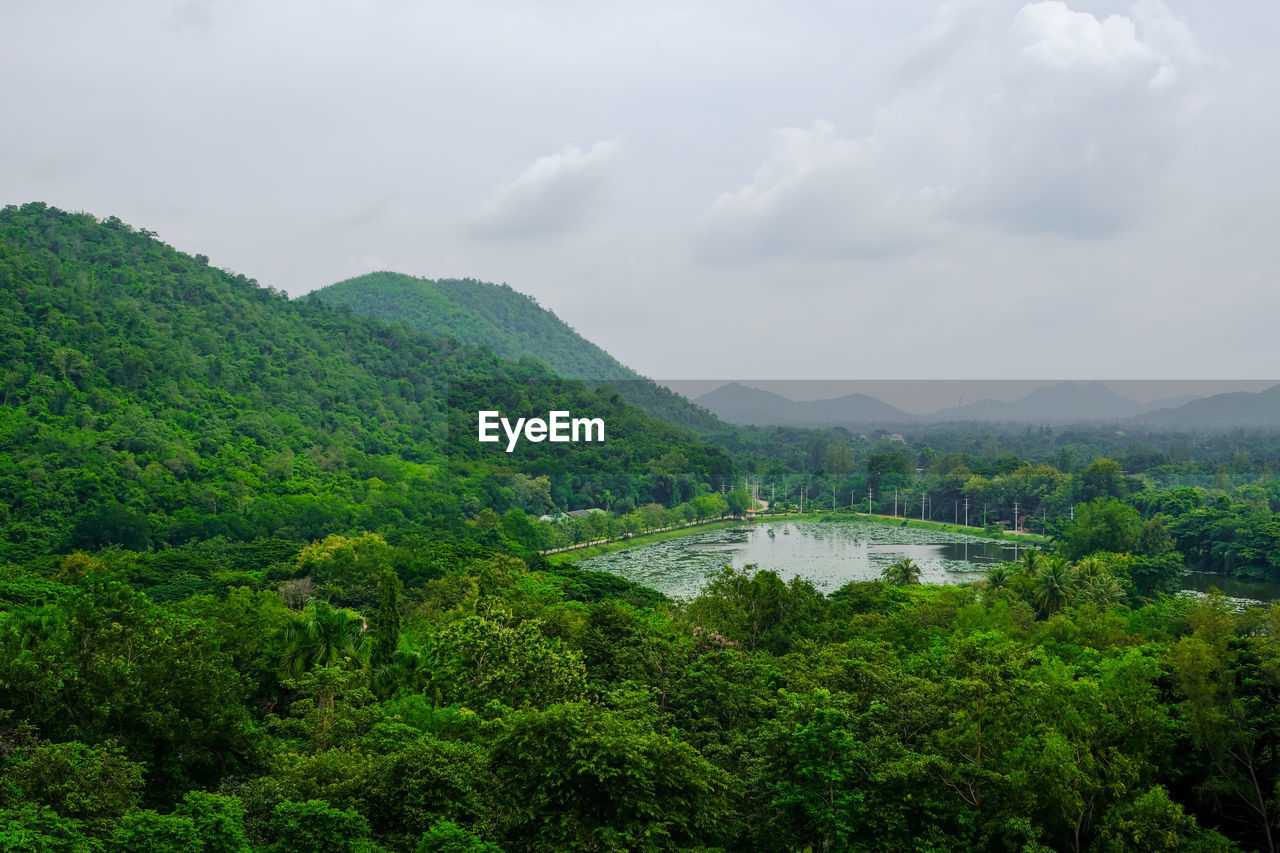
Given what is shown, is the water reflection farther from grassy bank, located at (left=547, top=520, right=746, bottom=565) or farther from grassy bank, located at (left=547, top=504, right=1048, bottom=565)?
grassy bank, located at (left=547, top=504, right=1048, bottom=565)

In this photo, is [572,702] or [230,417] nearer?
[572,702]

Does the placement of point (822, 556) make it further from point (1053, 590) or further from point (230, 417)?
point (230, 417)

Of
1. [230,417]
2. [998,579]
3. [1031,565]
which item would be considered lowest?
[998,579]

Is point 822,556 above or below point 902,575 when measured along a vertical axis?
below

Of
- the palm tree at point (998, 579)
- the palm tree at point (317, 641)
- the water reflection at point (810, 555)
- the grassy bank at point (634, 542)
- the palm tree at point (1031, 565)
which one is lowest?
the water reflection at point (810, 555)

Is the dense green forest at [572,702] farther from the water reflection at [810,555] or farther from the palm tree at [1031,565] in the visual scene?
the water reflection at [810,555]

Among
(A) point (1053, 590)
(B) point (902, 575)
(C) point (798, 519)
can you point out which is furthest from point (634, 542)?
(A) point (1053, 590)

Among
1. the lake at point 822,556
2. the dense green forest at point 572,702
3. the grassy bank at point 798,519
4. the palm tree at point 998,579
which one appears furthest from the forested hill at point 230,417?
the palm tree at point 998,579

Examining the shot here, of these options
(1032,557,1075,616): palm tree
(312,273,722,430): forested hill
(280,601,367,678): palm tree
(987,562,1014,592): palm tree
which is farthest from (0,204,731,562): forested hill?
(312,273,722,430): forested hill
